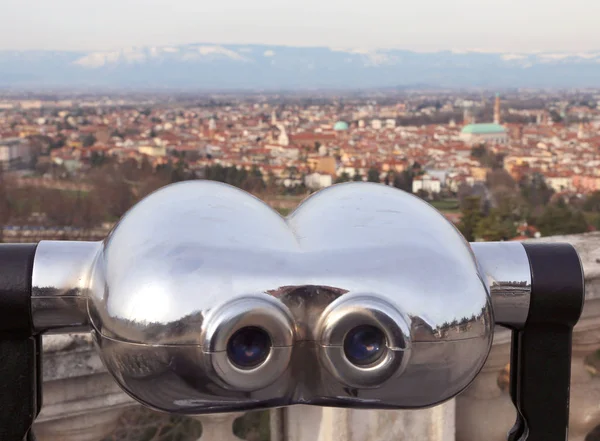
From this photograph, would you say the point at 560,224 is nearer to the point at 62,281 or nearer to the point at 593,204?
the point at 593,204

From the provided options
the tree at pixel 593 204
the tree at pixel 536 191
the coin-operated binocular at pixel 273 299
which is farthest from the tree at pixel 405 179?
the coin-operated binocular at pixel 273 299

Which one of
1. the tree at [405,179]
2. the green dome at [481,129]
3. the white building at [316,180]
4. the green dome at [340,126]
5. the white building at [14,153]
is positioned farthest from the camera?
the green dome at [340,126]

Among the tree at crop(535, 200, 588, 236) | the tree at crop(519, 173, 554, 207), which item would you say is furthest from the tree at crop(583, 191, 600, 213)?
the tree at crop(535, 200, 588, 236)

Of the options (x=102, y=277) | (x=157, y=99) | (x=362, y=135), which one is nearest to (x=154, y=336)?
(x=102, y=277)

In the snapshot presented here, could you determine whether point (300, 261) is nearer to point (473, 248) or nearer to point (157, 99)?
point (473, 248)

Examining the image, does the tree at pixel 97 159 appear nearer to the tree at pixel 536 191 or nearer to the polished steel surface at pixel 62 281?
the tree at pixel 536 191

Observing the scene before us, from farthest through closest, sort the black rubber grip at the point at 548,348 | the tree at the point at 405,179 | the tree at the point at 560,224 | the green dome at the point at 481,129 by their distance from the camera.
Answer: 1. the green dome at the point at 481,129
2. the tree at the point at 405,179
3. the tree at the point at 560,224
4. the black rubber grip at the point at 548,348
